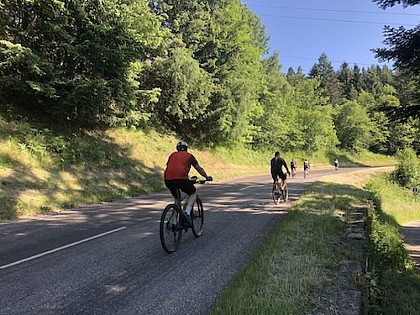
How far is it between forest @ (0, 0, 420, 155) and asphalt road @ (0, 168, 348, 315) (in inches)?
246

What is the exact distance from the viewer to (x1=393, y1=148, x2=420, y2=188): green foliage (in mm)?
34750

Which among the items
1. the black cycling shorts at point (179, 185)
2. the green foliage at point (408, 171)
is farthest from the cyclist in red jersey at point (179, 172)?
the green foliage at point (408, 171)

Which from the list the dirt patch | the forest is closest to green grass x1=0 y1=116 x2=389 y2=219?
the forest

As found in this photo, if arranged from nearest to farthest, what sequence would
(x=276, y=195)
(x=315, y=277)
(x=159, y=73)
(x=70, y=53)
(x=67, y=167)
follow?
(x=315, y=277) < (x=276, y=195) < (x=67, y=167) < (x=70, y=53) < (x=159, y=73)

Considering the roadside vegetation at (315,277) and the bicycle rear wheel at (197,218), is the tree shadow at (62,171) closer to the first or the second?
the bicycle rear wheel at (197,218)

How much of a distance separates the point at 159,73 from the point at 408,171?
84.8ft

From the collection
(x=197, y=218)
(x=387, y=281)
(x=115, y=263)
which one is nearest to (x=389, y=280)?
(x=387, y=281)

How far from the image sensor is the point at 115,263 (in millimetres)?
5867

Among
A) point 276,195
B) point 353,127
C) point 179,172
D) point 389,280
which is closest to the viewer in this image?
point 389,280

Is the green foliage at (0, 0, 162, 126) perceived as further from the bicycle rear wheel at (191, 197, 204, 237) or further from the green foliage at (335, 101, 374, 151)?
the green foliage at (335, 101, 374, 151)

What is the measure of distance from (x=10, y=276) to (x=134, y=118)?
14134mm

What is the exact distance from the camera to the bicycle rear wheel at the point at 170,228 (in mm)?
6578

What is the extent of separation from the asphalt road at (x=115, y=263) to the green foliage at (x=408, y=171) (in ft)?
97.7

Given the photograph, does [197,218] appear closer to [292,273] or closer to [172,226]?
[172,226]
